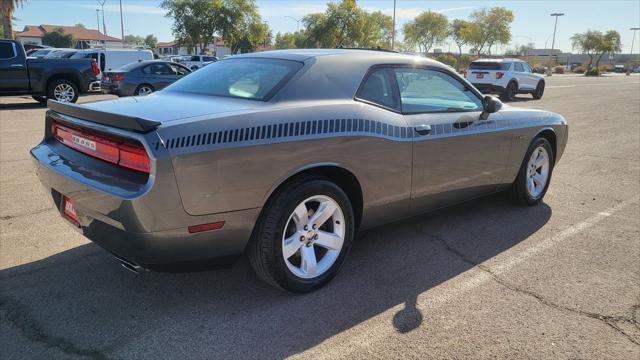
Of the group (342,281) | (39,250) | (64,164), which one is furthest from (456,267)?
(39,250)

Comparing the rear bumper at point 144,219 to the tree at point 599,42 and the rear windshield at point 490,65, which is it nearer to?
the rear windshield at point 490,65

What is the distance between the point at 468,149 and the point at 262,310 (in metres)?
2.21

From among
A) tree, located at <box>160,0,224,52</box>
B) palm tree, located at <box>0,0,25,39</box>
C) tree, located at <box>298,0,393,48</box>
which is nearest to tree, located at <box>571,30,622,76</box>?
tree, located at <box>298,0,393,48</box>

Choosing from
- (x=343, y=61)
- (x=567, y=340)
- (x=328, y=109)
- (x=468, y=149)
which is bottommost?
(x=567, y=340)

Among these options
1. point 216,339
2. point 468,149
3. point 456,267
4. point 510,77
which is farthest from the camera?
point 510,77

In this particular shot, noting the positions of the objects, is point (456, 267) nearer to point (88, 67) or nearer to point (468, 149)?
point (468, 149)

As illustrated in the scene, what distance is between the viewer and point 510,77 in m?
19.8

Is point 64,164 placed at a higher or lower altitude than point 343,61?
lower

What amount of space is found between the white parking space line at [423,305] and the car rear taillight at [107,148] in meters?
1.34

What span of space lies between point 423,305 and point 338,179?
99 centimetres

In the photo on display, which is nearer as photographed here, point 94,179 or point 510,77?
point 94,179

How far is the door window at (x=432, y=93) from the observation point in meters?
3.82

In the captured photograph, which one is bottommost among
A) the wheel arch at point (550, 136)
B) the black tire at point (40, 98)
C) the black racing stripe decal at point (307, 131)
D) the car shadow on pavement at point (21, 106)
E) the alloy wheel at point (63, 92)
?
the car shadow on pavement at point (21, 106)

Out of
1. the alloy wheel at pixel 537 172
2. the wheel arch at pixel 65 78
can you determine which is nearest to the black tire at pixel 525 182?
the alloy wheel at pixel 537 172
